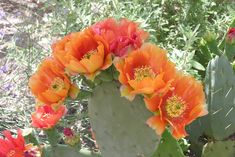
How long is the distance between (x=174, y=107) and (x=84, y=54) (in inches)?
10.6

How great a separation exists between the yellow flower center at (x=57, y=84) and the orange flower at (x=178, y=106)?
23 centimetres

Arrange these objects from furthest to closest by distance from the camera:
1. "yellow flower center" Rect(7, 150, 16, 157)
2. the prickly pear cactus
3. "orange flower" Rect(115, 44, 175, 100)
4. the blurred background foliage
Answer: the blurred background foliage → "yellow flower center" Rect(7, 150, 16, 157) → the prickly pear cactus → "orange flower" Rect(115, 44, 175, 100)

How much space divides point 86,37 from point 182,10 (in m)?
1.84

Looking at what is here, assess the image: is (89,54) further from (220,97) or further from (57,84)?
(220,97)

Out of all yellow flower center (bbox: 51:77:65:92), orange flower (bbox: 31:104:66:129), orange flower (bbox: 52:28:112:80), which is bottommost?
orange flower (bbox: 31:104:66:129)

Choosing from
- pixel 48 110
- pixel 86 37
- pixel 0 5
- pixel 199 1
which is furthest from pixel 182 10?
pixel 86 37

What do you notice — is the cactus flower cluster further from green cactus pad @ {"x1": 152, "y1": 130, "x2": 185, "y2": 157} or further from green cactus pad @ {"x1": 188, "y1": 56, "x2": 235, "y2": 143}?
green cactus pad @ {"x1": 188, "y1": 56, "x2": 235, "y2": 143}

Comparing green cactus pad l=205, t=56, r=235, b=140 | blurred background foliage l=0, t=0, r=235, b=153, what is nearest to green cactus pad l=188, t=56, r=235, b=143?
green cactus pad l=205, t=56, r=235, b=140

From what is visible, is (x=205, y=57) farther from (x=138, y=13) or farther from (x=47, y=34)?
(x=47, y=34)

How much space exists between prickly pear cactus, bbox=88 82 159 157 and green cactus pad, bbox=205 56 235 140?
0.61 m

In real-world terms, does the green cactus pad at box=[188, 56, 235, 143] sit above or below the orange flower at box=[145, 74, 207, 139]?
below

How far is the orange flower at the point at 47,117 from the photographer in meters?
1.69

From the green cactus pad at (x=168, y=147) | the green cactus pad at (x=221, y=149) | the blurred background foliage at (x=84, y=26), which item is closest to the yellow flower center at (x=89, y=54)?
the green cactus pad at (x=168, y=147)

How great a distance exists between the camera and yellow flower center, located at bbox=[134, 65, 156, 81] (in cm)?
138
